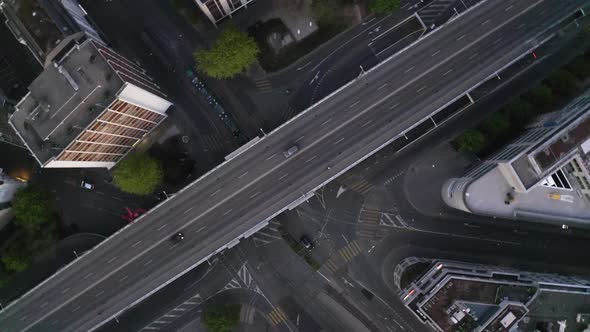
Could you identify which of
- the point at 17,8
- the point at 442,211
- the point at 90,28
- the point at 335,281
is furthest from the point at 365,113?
the point at 17,8

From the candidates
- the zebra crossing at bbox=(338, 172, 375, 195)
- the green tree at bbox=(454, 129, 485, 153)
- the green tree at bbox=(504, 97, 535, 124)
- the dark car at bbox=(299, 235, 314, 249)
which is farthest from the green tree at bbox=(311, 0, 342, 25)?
the dark car at bbox=(299, 235, 314, 249)

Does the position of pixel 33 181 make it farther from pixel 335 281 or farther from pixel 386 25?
pixel 386 25

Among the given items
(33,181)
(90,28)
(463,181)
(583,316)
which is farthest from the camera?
(33,181)

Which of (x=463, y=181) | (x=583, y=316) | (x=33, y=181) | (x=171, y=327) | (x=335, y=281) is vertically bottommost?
(x=583, y=316)

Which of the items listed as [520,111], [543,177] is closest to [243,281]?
[543,177]

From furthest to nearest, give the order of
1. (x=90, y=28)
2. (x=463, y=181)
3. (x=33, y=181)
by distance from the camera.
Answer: (x=33, y=181)
(x=90, y=28)
(x=463, y=181)

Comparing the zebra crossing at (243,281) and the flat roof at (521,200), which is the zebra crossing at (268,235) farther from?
the flat roof at (521,200)

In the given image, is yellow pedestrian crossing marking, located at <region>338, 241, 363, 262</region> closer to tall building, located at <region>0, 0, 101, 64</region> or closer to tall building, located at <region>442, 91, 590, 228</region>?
tall building, located at <region>442, 91, 590, 228</region>

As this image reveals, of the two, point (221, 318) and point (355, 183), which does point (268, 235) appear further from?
point (355, 183)
